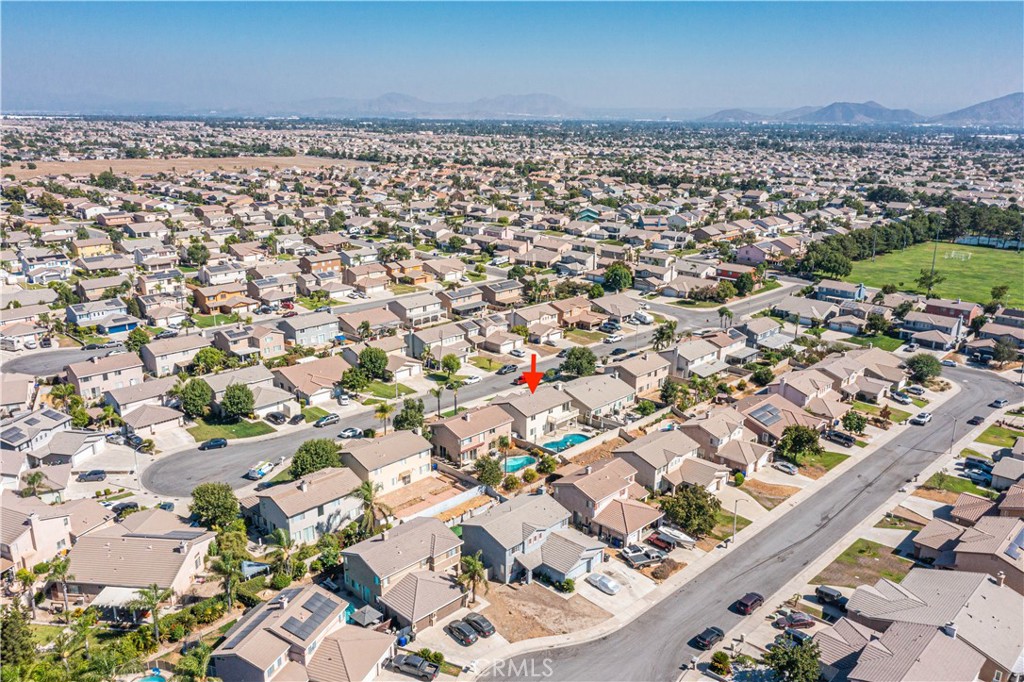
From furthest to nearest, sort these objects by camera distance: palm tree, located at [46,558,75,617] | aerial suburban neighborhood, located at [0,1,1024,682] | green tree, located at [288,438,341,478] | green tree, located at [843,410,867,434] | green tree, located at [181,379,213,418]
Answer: green tree, located at [181,379,213,418] < green tree, located at [843,410,867,434] < green tree, located at [288,438,341,478] < palm tree, located at [46,558,75,617] < aerial suburban neighborhood, located at [0,1,1024,682]

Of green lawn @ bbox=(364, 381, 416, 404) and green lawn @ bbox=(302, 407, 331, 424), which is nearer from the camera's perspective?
green lawn @ bbox=(302, 407, 331, 424)

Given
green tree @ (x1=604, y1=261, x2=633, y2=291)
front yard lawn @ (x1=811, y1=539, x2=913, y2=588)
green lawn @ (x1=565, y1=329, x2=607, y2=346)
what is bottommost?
front yard lawn @ (x1=811, y1=539, x2=913, y2=588)

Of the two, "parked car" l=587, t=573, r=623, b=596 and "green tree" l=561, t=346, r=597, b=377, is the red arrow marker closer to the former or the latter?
"green tree" l=561, t=346, r=597, b=377

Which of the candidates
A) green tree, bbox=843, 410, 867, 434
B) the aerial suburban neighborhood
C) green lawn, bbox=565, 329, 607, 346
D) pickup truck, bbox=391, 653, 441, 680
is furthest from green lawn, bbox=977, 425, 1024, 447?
pickup truck, bbox=391, 653, 441, 680

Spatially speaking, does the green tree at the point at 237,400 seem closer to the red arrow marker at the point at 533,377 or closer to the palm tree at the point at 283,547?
the palm tree at the point at 283,547

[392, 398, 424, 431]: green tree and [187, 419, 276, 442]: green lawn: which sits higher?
[392, 398, 424, 431]: green tree

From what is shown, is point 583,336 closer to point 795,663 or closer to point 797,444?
point 797,444

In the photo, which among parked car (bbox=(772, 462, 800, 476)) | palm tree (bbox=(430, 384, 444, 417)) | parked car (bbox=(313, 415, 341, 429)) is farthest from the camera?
palm tree (bbox=(430, 384, 444, 417))

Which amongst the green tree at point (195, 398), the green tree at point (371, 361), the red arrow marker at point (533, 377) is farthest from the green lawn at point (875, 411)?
the green tree at point (195, 398)
